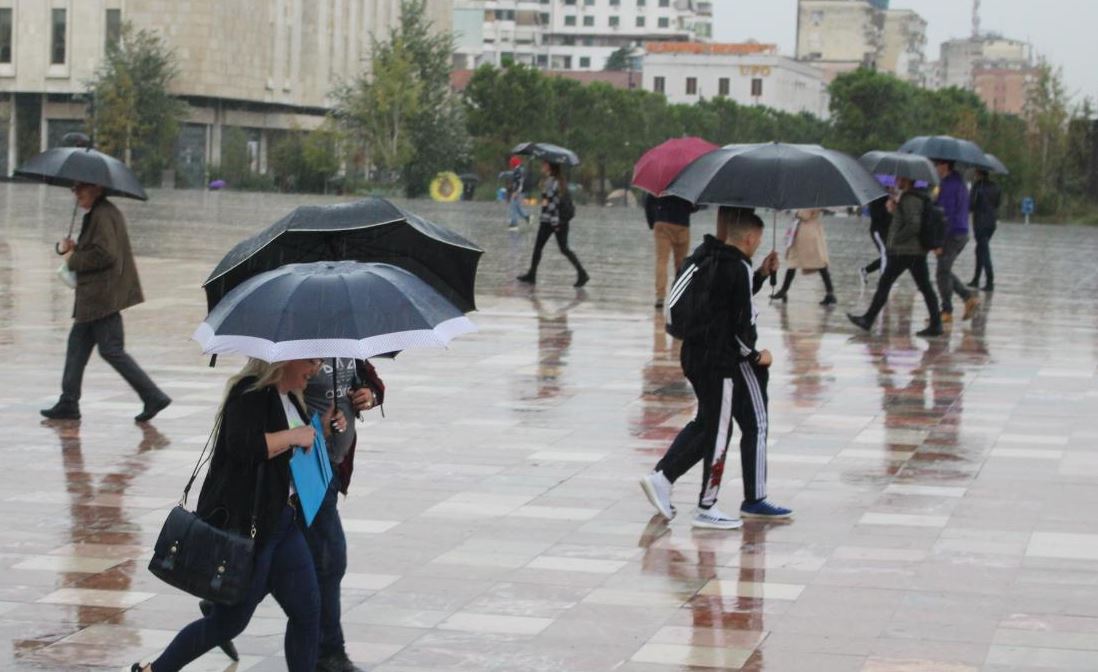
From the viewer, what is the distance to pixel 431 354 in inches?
586

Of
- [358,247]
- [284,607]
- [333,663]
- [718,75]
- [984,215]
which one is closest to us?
[284,607]

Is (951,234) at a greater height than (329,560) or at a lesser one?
greater

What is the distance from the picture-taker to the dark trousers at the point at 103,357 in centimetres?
1091

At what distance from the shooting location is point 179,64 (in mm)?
75312

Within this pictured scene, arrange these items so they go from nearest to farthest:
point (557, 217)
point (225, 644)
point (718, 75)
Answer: point (225, 644), point (557, 217), point (718, 75)

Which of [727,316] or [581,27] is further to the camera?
[581,27]

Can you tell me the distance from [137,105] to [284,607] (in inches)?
2660

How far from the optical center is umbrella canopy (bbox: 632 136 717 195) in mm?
15234

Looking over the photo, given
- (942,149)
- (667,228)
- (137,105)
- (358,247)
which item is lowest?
(667,228)

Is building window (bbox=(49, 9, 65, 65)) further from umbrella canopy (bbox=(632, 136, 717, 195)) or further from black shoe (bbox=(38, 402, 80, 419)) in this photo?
black shoe (bbox=(38, 402, 80, 419))

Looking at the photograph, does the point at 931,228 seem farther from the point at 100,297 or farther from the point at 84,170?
the point at 84,170

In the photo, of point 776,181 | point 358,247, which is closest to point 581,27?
point 776,181

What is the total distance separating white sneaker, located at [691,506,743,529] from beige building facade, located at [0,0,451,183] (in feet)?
221

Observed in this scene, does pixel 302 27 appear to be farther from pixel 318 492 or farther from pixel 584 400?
pixel 318 492
